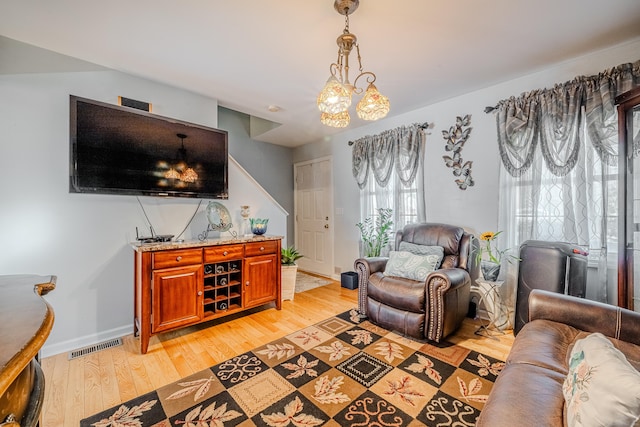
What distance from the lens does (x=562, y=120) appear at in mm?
2301

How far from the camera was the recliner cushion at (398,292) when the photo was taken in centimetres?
225

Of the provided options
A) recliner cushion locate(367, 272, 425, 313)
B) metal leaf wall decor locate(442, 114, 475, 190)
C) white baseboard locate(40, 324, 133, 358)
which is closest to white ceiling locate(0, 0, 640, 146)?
metal leaf wall decor locate(442, 114, 475, 190)

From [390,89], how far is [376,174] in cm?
119

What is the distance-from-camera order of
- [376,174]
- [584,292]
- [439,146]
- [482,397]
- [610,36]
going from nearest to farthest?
[482,397], [610,36], [584,292], [439,146], [376,174]

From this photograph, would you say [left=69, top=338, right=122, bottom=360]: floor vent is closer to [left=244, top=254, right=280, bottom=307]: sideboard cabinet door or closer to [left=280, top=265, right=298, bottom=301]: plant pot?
[left=244, top=254, right=280, bottom=307]: sideboard cabinet door

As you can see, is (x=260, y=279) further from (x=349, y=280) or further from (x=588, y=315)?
(x=588, y=315)

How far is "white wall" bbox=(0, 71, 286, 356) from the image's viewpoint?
2.04m

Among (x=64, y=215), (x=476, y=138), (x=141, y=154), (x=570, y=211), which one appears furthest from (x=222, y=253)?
(x=570, y=211)

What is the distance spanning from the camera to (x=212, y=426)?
Result: 4.70ft

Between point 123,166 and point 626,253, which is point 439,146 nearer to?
point 626,253

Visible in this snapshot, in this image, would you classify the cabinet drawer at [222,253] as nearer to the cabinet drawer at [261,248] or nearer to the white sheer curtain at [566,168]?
the cabinet drawer at [261,248]

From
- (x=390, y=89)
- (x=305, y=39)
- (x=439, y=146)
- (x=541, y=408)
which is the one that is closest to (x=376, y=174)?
(x=439, y=146)

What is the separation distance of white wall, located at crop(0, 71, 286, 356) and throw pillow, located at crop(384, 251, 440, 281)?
2.36 meters

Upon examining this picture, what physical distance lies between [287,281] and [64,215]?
2.26 meters
